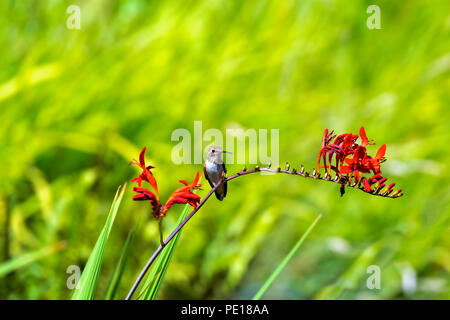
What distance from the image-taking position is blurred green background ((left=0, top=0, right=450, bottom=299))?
1.63 meters

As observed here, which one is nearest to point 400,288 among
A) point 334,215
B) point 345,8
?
point 334,215

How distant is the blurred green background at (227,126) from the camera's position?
1628 mm

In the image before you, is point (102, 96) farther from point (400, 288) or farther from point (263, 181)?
point (400, 288)

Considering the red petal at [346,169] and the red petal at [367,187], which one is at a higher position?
the red petal at [346,169]

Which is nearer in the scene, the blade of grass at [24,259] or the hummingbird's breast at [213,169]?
the hummingbird's breast at [213,169]

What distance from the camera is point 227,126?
183 cm
